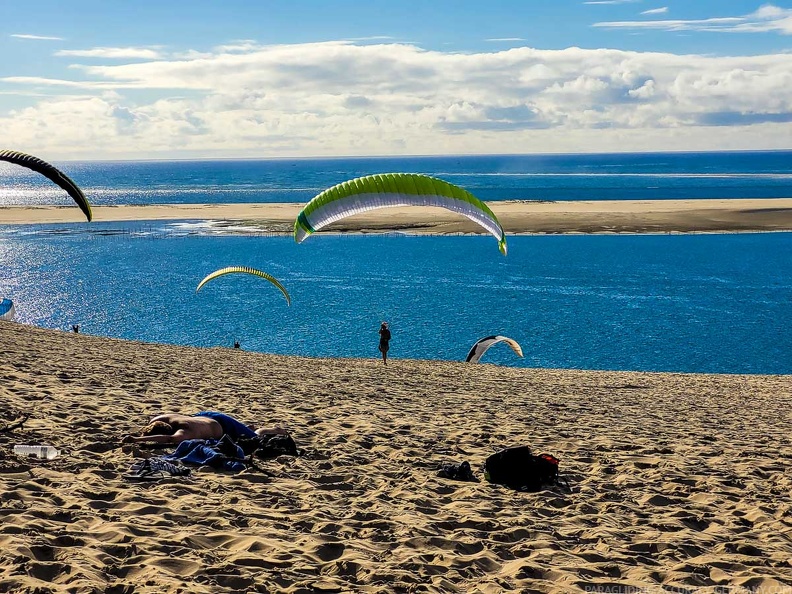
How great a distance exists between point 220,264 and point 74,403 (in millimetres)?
52215

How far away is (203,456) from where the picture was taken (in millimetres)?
7430

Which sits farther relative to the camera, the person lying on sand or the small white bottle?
the person lying on sand

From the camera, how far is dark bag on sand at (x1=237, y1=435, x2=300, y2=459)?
310 inches

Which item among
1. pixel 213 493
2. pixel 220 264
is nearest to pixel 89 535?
pixel 213 493

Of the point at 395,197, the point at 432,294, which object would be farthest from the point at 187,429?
the point at 432,294

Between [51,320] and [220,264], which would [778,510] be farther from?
[220,264]

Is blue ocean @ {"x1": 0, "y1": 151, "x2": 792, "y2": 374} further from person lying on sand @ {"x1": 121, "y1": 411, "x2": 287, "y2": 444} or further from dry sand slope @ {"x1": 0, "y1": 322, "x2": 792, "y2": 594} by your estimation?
person lying on sand @ {"x1": 121, "y1": 411, "x2": 287, "y2": 444}

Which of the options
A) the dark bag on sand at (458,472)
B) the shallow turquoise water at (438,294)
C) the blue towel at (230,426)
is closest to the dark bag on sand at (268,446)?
the blue towel at (230,426)

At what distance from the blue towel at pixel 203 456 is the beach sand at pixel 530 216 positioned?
234ft

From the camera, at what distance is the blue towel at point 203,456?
24.1 ft

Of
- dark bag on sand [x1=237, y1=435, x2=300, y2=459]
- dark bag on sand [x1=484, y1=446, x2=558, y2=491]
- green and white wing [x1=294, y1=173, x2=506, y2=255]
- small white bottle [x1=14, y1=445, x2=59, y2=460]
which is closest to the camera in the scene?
small white bottle [x1=14, y1=445, x2=59, y2=460]

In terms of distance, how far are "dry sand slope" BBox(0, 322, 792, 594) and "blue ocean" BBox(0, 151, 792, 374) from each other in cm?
2075

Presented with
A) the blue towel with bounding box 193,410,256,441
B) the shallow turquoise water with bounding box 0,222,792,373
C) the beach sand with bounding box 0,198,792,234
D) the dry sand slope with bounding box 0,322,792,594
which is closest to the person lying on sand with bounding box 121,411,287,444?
the blue towel with bounding box 193,410,256,441

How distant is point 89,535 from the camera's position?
5.33 meters
